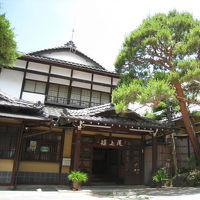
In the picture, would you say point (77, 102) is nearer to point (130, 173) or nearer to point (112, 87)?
point (112, 87)

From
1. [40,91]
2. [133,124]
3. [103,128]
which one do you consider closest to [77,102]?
[40,91]

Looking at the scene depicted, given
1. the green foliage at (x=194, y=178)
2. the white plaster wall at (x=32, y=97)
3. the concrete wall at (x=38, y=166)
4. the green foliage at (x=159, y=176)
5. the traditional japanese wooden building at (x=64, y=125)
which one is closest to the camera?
the green foliage at (x=194, y=178)

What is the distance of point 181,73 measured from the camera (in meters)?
9.82

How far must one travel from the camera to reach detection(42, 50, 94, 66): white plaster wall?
1501cm

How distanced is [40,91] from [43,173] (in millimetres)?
5485

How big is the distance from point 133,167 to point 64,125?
17.3ft

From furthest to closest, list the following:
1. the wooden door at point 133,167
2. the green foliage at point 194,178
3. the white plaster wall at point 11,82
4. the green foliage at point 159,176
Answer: the white plaster wall at point 11,82, the wooden door at point 133,167, the green foliage at point 159,176, the green foliage at point 194,178

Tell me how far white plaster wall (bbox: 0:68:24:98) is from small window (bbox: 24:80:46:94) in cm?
46

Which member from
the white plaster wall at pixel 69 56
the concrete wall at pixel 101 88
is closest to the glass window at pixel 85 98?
the concrete wall at pixel 101 88

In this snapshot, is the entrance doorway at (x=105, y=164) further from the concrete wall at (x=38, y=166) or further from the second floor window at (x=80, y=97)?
the second floor window at (x=80, y=97)

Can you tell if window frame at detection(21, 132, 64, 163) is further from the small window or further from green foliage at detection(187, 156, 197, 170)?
green foliage at detection(187, 156, 197, 170)

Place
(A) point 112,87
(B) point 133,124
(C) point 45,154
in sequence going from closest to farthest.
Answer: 1. (B) point 133,124
2. (C) point 45,154
3. (A) point 112,87

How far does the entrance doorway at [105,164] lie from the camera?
48.7 ft

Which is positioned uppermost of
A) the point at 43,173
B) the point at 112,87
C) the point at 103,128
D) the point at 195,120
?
the point at 112,87
